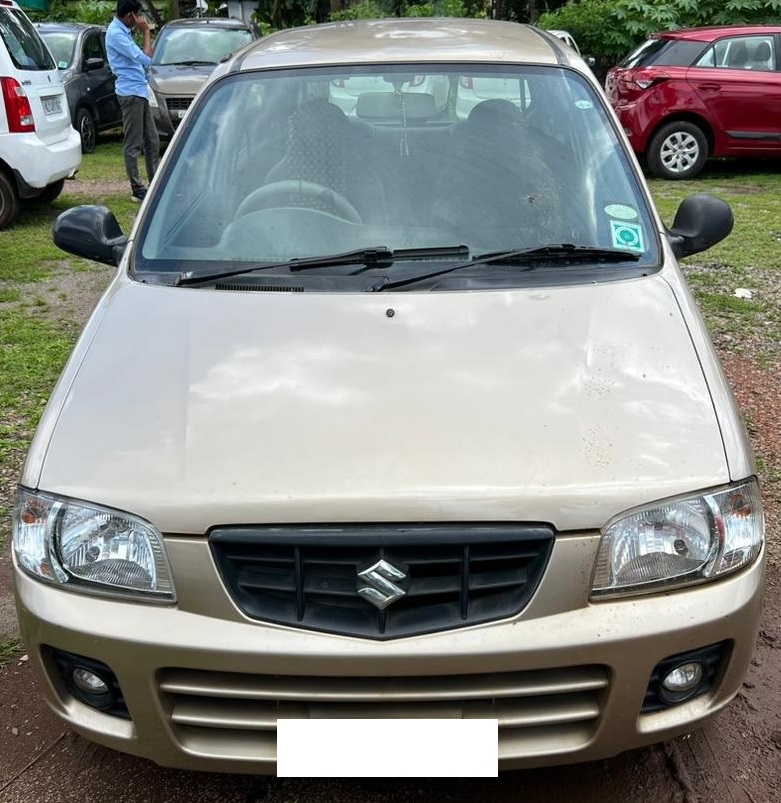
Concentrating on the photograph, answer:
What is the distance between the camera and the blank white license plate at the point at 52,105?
26.9ft

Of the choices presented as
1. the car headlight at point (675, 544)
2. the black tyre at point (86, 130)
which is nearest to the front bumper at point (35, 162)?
the black tyre at point (86, 130)

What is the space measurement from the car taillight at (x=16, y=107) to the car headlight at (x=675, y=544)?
7265 millimetres

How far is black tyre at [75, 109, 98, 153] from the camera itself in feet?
42.8

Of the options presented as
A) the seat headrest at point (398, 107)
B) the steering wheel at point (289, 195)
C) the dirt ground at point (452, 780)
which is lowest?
the dirt ground at point (452, 780)

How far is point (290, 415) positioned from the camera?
2141 millimetres

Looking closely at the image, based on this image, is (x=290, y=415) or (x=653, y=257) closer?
(x=290, y=415)

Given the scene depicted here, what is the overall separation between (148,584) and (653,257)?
1.74 metres

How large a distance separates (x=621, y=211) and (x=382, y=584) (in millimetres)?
1586

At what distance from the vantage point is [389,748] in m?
1.90

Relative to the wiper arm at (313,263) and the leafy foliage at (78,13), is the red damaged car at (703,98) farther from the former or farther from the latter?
the leafy foliage at (78,13)

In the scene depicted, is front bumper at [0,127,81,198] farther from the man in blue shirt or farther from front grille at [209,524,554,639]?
front grille at [209,524,554,639]

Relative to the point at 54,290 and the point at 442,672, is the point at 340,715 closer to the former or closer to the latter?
the point at 442,672

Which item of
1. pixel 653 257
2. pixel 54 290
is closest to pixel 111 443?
pixel 653 257

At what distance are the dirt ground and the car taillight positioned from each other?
628cm
